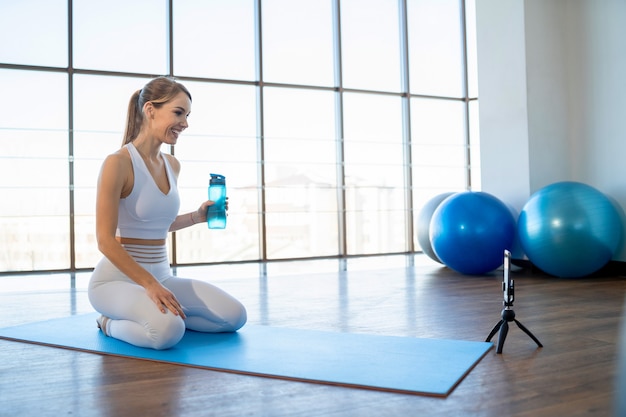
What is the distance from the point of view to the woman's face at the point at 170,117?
2.15 meters

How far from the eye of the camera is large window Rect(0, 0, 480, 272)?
17.0 ft

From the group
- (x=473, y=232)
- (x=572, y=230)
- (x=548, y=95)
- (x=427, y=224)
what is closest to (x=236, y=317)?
(x=473, y=232)

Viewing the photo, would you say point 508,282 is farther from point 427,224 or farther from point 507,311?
point 427,224

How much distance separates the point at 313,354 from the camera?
1974mm

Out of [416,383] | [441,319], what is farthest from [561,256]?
[416,383]

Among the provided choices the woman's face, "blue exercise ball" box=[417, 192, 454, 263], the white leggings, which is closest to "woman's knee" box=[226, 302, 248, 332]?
the white leggings

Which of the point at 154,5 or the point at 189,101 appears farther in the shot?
the point at 154,5

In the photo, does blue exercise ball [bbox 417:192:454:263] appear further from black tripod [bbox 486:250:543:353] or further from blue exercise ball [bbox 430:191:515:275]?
black tripod [bbox 486:250:543:353]

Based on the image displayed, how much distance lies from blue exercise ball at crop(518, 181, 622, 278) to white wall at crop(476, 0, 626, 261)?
61cm

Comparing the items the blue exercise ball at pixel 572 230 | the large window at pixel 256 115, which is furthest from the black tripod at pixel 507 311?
the large window at pixel 256 115

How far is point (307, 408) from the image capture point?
1.46 meters

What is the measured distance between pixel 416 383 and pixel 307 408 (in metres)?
0.34

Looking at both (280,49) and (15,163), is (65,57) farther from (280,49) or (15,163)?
(280,49)

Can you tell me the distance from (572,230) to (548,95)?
1419 mm
